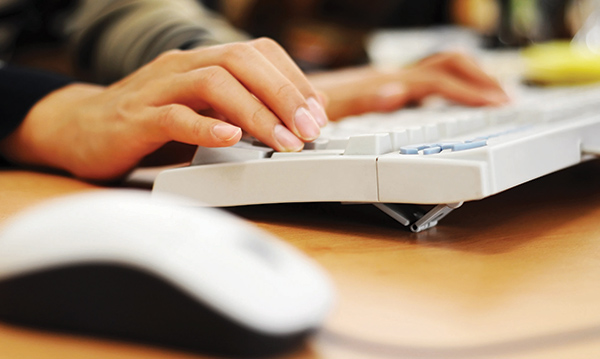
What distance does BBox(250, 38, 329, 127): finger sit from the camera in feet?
1.52

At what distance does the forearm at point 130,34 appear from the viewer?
0.78 m

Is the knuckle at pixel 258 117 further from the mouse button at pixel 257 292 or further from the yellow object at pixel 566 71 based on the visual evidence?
the yellow object at pixel 566 71

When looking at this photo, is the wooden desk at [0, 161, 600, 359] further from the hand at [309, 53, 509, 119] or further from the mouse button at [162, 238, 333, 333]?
the hand at [309, 53, 509, 119]

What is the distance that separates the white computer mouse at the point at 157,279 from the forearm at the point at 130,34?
1.67 ft

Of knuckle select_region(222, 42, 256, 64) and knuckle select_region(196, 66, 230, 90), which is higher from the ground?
knuckle select_region(222, 42, 256, 64)

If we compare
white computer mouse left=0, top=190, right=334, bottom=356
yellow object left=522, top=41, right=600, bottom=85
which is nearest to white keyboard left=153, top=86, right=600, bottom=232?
white computer mouse left=0, top=190, right=334, bottom=356

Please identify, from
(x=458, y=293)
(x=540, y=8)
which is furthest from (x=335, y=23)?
(x=458, y=293)

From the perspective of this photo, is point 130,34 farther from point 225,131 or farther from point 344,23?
point 344,23

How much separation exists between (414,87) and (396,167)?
0.47 metres

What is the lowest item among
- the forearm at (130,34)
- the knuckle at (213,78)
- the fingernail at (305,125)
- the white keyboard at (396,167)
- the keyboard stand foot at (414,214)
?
the keyboard stand foot at (414,214)

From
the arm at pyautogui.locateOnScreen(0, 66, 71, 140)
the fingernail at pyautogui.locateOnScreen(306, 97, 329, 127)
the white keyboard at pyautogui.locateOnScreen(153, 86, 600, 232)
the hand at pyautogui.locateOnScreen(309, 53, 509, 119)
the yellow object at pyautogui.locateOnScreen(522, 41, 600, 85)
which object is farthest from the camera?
the yellow object at pyautogui.locateOnScreen(522, 41, 600, 85)

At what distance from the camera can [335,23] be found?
1678 millimetres

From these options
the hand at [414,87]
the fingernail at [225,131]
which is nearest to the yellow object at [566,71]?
the hand at [414,87]

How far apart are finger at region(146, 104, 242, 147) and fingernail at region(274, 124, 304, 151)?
27 millimetres
